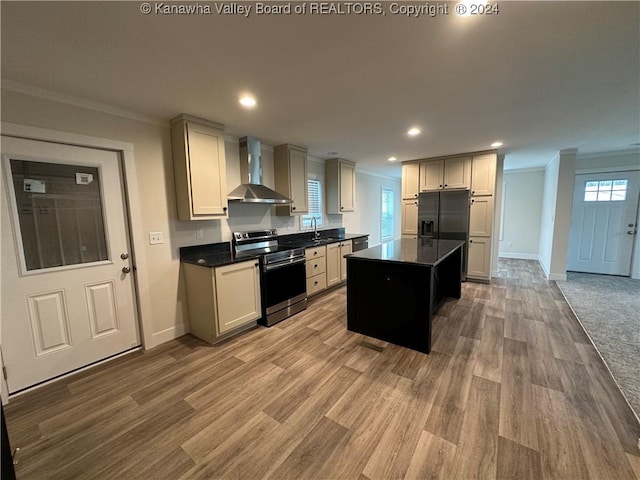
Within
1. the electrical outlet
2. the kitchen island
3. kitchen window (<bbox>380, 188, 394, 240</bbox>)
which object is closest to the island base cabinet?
the kitchen island

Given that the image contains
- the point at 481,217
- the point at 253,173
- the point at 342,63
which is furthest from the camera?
the point at 481,217

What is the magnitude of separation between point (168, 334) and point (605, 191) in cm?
772

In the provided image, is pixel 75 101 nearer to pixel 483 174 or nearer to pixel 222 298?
pixel 222 298

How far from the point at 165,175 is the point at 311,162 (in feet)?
8.52

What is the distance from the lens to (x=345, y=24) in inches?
54.2

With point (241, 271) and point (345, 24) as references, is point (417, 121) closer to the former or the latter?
point (345, 24)

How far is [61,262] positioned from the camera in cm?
221

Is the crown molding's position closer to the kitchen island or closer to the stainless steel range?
the stainless steel range

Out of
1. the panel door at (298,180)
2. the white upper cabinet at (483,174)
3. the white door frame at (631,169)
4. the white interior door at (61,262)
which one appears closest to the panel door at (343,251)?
the panel door at (298,180)

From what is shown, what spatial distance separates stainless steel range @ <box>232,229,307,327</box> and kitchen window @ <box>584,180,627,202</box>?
5.85m

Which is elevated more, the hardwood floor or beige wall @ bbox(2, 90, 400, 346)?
beige wall @ bbox(2, 90, 400, 346)

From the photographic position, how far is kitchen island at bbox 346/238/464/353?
2.47 m

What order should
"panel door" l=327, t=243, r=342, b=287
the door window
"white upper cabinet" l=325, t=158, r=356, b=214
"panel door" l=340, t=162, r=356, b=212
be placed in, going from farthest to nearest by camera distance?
1. "panel door" l=340, t=162, r=356, b=212
2. "white upper cabinet" l=325, t=158, r=356, b=214
3. "panel door" l=327, t=243, r=342, b=287
4. the door window

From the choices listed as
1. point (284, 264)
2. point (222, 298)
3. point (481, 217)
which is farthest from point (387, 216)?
point (222, 298)
